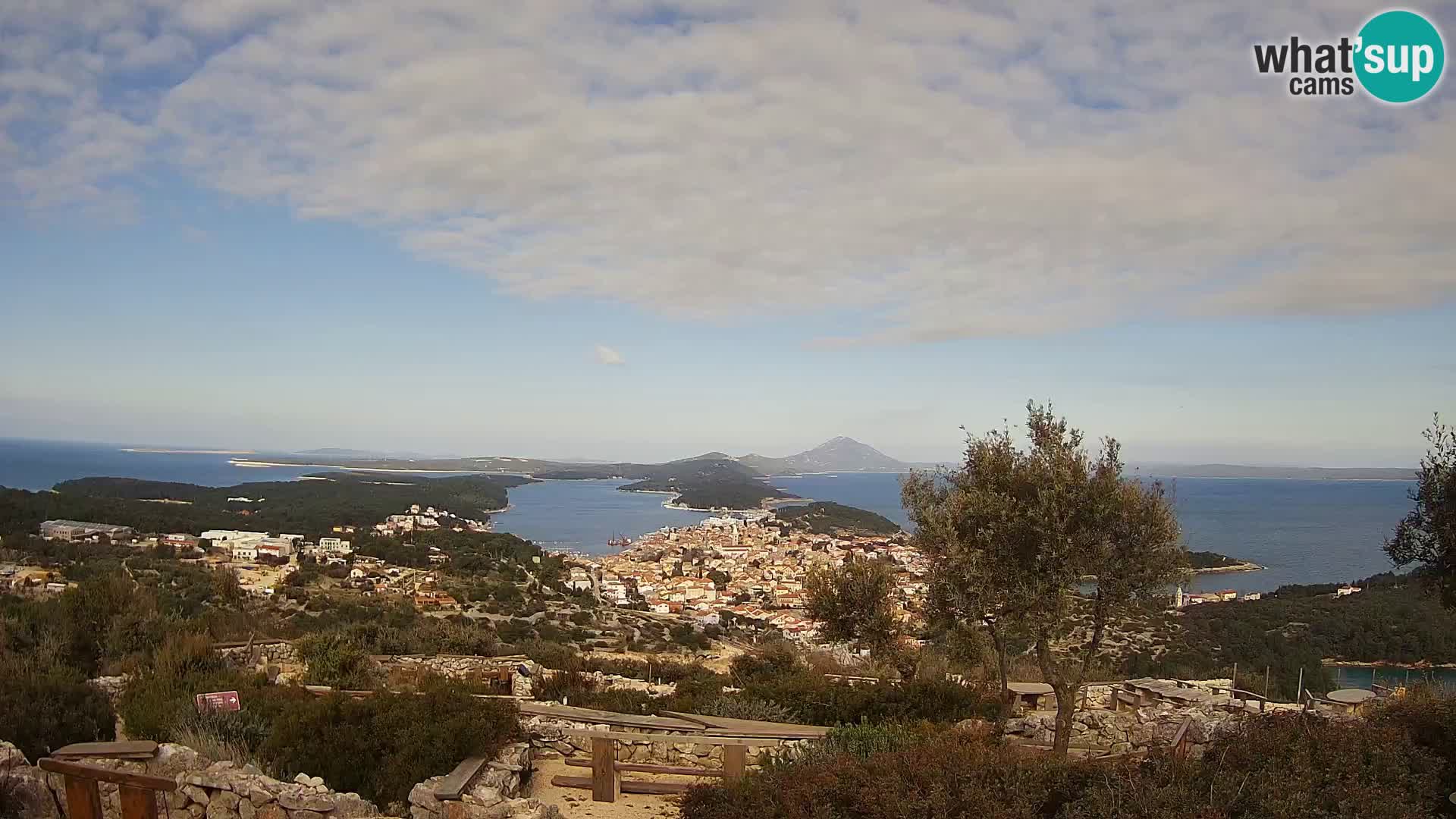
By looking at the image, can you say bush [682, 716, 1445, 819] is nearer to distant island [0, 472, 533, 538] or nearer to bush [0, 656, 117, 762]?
bush [0, 656, 117, 762]

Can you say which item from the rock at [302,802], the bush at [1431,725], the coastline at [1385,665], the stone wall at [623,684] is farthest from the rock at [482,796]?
the coastline at [1385,665]

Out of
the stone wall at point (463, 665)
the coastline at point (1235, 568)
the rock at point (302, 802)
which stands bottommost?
the coastline at point (1235, 568)

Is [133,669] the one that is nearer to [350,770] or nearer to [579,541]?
[350,770]

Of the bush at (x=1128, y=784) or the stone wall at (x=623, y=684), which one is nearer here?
the bush at (x=1128, y=784)

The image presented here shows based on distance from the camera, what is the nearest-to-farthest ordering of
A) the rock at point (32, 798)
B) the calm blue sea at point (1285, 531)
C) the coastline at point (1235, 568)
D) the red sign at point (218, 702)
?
the rock at point (32, 798), the red sign at point (218, 702), the calm blue sea at point (1285, 531), the coastline at point (1235, 568)

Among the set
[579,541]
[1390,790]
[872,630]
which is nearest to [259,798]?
[1390,790]

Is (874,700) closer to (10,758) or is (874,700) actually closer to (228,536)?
(10,758)

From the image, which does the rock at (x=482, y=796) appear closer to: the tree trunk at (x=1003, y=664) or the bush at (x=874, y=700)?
the bush at (x=874, y=700)
